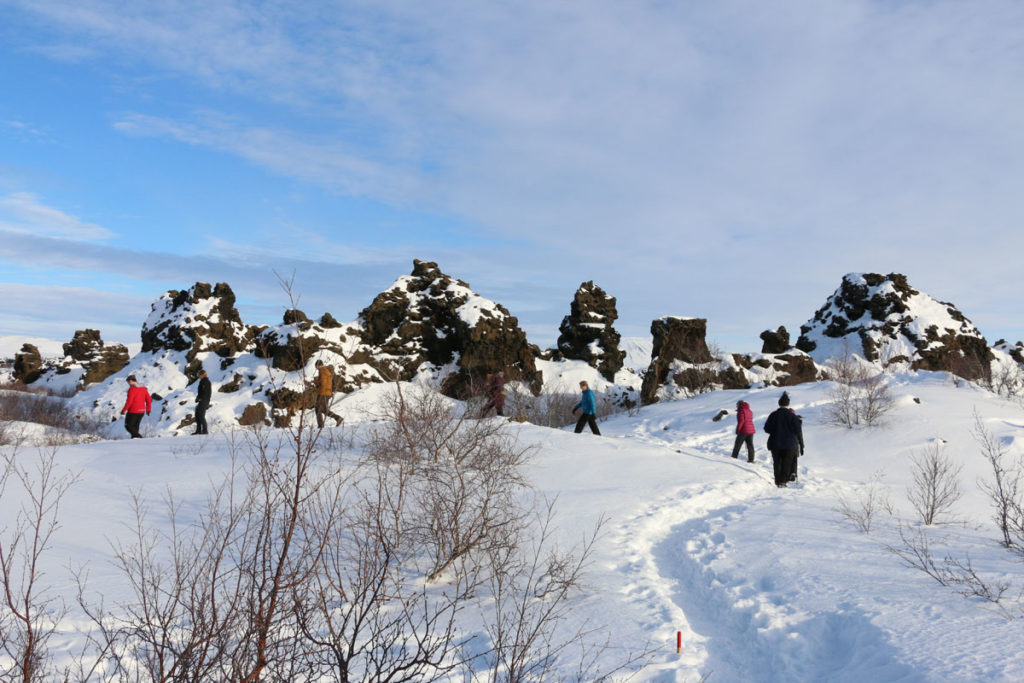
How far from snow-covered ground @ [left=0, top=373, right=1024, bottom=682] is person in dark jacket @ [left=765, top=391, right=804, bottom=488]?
0.33 metres

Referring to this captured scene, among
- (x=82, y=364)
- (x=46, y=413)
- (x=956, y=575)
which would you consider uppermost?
(x=82, y=364)

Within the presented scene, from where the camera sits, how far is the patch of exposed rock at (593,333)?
39781 mm

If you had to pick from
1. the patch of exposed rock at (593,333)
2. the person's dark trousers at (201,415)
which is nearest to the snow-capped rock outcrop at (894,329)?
the patch of exposed rock at (593,333)

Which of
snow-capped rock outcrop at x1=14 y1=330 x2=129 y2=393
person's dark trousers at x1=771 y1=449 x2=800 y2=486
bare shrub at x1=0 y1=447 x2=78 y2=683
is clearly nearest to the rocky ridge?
snow-capped rock outcrop at x1=14 y1=330 x2=129 y2=393

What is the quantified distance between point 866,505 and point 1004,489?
154 inches

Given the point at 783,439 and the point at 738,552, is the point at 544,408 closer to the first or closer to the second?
the point at 783,439

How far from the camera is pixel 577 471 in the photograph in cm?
1127

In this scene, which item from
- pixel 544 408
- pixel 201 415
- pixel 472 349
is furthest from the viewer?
pixel 472 349

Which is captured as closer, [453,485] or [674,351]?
[453,485]

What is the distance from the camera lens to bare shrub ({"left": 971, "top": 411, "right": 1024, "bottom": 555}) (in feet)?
22.3

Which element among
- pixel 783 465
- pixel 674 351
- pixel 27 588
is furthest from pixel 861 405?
pixel 27 588

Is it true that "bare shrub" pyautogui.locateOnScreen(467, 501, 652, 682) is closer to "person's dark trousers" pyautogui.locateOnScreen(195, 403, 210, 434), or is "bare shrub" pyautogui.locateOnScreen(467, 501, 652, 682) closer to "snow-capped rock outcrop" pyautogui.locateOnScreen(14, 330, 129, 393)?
"person's dark trousers" pyautogui.locateOnScreen(195, 403, 210, 434)

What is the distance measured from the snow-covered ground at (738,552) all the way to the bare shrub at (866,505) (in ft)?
0.57

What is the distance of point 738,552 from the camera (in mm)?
7484
